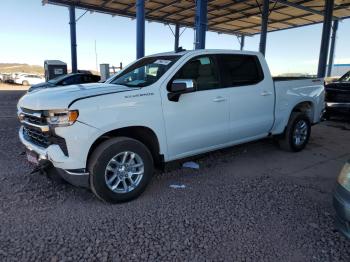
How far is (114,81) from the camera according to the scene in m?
4.76

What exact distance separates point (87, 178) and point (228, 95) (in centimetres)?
243

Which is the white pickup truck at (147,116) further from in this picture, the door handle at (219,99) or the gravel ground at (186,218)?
the gravel ground at (186,218)

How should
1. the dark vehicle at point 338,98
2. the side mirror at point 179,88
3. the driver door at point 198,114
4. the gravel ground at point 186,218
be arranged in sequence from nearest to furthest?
the gravel ground at point 186,218 < the side mirror at point 179,88 < the driver door at point 198,114 < the dark vehicle at point 338,98

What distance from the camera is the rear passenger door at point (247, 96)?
4.66m

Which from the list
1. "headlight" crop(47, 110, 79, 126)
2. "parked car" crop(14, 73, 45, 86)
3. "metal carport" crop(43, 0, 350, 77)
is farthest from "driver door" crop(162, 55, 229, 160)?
"parked car" crop(14, 73, 45, 86)

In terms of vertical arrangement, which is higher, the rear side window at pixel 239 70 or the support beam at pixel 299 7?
the support beam at pixel 299 7

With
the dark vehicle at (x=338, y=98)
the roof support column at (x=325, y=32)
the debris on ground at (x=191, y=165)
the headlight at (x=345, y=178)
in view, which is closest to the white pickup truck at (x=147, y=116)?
the debris on ground at (x=191, y=165)

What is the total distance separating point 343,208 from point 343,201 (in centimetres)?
6

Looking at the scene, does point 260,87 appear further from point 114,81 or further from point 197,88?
point 114,81

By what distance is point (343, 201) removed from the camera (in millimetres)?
2594

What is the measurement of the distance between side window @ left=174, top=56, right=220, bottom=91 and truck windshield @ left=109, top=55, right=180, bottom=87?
209 millimetres

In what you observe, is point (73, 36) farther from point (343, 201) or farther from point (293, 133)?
point (343, 201)

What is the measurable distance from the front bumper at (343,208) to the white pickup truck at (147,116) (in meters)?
1.99

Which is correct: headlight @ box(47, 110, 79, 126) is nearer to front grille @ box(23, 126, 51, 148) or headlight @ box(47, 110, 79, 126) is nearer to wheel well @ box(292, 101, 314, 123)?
front grille @ box(23, 126, 51, 148)
